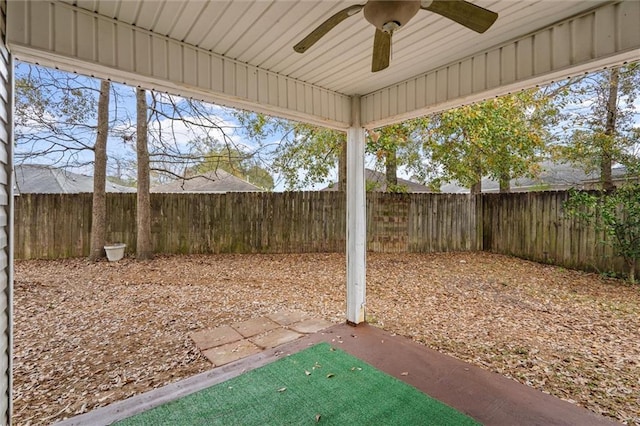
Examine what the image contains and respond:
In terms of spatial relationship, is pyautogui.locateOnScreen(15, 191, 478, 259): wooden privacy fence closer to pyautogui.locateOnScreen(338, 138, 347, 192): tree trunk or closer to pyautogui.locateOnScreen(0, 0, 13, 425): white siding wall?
pyautogui.locateOnScreen(338, 138, 347, 192): tree trunk

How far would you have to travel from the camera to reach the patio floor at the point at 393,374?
5.66ft

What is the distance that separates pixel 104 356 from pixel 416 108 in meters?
3.31

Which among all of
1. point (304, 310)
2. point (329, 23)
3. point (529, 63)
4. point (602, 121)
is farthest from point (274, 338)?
point (602, 121)

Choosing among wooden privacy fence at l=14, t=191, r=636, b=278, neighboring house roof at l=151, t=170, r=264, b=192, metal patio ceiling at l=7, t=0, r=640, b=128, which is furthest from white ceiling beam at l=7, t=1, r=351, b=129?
neighboring house roof at l=151, t=170, r=264, b=192

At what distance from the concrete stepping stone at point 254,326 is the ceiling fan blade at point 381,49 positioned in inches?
97.5

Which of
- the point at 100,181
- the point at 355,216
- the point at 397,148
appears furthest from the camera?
the point at 397,148

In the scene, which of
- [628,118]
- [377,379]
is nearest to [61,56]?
[377,379]

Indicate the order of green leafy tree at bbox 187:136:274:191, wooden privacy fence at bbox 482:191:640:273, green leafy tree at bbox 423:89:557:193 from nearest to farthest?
wooden privacy fence at bbox 482:191:640:273
green leafy tree at bbox 423:89:557:193
green leafy tree at bbox 187:136:274:191

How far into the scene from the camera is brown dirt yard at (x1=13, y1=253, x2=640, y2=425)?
6.79 ft

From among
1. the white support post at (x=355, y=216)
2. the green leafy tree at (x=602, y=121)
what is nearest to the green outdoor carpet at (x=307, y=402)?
the white support post at (x=355, y=216)

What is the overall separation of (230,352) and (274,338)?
413 mm

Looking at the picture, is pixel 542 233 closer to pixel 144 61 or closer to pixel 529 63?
pixel 529 63

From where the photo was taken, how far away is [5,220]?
1.45 meters

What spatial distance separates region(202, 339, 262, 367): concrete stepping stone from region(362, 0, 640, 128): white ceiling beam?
2.40 meters
